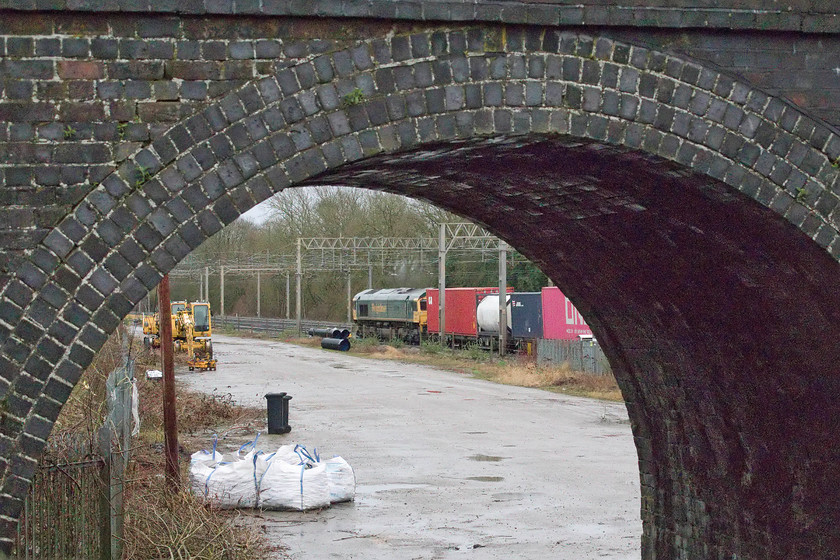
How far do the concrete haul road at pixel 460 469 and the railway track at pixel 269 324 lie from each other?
3002 cm

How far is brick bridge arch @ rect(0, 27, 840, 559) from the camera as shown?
16.7ft

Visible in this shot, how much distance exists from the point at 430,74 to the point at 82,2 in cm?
177

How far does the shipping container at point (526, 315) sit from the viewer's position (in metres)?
39.6

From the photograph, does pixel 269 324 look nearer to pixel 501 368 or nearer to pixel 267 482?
pixel 501 368

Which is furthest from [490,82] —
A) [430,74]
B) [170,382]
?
[170,382]

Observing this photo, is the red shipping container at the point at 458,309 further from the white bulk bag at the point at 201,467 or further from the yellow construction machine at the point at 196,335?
the white bulk bag at the point at 201,467

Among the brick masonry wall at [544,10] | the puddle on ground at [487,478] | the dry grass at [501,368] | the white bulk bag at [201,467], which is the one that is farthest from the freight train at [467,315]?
the brick masonry wall at [544,10]

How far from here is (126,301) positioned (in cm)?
511

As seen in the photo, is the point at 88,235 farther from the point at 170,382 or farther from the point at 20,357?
the point at 170,382

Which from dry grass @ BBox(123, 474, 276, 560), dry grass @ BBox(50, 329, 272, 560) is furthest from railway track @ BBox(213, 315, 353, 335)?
dry grass @ BBox(123, 474, 276, 560)

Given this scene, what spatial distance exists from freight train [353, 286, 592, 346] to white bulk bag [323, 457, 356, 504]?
15208 mm

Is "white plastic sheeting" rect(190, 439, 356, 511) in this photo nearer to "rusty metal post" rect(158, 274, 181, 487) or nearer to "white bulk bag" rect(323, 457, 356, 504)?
"white bulk bag" rect(323, 457, 356, 504)

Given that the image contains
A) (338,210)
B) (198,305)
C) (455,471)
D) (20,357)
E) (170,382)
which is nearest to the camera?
(20,357)

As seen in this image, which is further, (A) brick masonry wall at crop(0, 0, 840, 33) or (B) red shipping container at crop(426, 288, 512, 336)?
(B) red shipping container at crop(426, 288, 512, 336)
